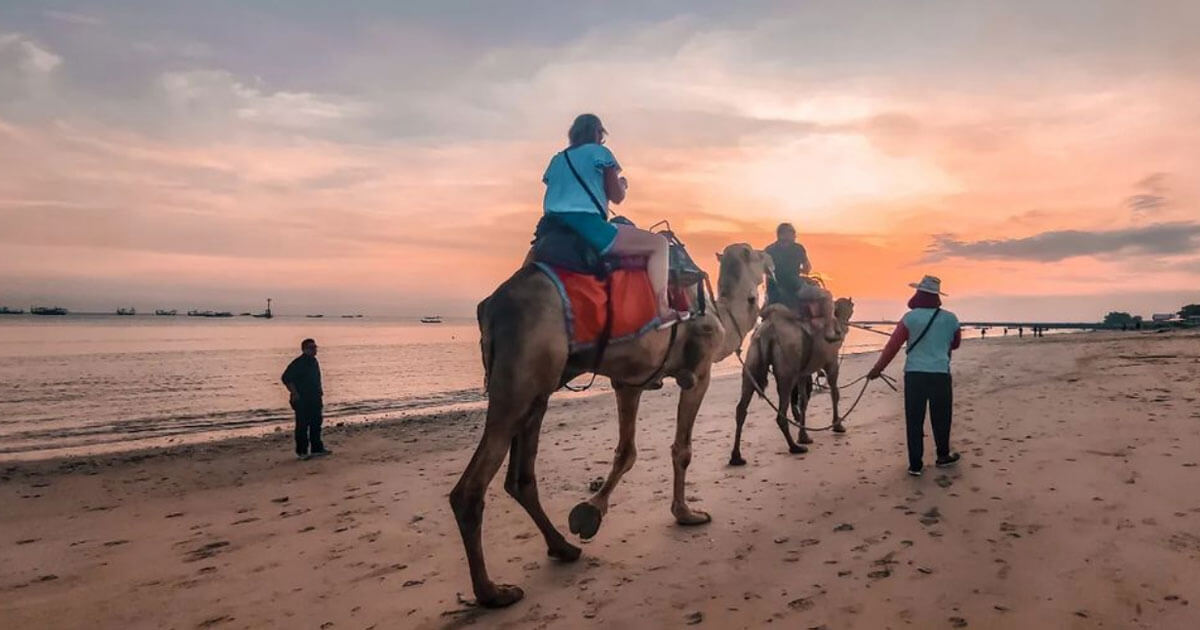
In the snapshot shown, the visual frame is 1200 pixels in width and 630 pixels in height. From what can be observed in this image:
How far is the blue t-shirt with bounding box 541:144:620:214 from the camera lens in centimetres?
551

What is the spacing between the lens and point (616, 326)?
5.52 meters

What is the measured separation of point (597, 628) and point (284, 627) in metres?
2.40

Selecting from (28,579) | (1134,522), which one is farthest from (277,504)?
(1134,522)

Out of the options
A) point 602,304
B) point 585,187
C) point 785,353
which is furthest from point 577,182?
point 785,353

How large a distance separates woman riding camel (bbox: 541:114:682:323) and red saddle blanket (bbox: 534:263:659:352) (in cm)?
18

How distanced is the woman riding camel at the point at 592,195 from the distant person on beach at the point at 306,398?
31.6 ft

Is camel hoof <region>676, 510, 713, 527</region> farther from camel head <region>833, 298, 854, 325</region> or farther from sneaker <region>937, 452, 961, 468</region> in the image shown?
camel head <region>833, 298, 854, 325</region>

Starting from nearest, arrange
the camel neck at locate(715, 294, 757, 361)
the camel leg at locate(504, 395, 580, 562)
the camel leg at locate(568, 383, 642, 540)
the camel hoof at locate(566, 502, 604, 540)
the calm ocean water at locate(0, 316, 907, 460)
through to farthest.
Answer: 1. the camel hoof at locate(566, 502, 604, 540)
2. the camel leg at locate(504, 395, 580, 562)
3. the camel leg at locate(568, 383, 642, 540)
4. the camel neck at locate(715, 294, 757, 361)
5. the calm ocean water at locate(0, 316, 907, 460)

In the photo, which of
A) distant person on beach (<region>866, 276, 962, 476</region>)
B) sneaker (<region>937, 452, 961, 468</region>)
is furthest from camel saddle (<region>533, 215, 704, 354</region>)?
sneaker (<region>937, 452, 961, 468</region>)

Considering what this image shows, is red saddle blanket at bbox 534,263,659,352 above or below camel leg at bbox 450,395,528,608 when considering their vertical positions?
above

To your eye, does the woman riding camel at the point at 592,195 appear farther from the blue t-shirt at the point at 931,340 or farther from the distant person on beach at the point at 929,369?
the blue t-shirt at the point at 931,340

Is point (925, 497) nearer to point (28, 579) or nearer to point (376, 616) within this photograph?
point (376, 616)

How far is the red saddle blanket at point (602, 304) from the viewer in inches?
204

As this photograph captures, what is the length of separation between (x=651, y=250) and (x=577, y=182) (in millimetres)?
900
